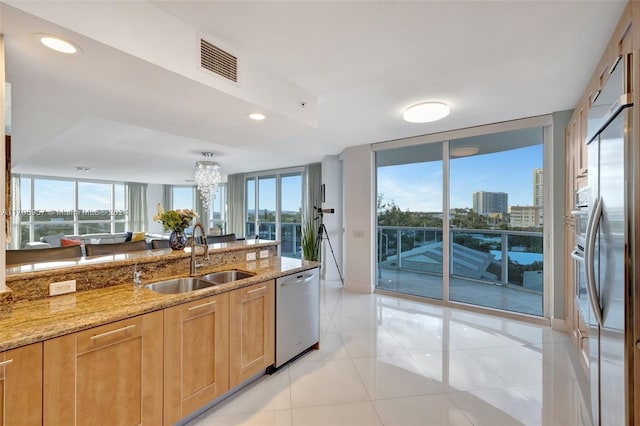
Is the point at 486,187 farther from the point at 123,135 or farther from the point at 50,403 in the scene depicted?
the point at 123,135

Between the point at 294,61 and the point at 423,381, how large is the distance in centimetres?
264

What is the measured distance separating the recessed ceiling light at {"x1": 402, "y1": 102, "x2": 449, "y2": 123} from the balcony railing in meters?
1.86

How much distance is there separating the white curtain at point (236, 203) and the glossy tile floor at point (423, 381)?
5.27m

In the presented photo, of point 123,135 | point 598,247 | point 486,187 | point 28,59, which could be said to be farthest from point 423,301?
point 123,135

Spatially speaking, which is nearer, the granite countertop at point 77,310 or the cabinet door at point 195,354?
the granite countertop at point 77,310

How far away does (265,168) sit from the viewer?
22.6ft

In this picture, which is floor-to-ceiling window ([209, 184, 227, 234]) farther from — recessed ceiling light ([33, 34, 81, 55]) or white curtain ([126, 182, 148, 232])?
recessed ceiling light ([33, 34, 81, 55])

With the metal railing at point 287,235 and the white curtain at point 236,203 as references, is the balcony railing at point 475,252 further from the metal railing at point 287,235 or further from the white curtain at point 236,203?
the white curtain at point 236,203

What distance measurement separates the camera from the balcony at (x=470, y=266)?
3607 millimetres

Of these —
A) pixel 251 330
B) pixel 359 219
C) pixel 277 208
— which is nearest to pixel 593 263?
pixel 251 330

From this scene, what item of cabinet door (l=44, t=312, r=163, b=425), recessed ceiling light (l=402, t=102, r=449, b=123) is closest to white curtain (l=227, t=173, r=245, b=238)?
recessed ceiling light (l=402, t=102, r=449, b=123)

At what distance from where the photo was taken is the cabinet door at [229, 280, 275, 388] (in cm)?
194

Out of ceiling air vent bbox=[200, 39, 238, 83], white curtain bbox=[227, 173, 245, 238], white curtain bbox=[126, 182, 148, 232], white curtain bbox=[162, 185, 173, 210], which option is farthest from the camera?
white curtain bbox=[162, 185, 173, 210]

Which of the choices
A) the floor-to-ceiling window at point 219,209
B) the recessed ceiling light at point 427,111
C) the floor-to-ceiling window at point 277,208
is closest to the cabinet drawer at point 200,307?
the recessed ceiling light at point 427,111
